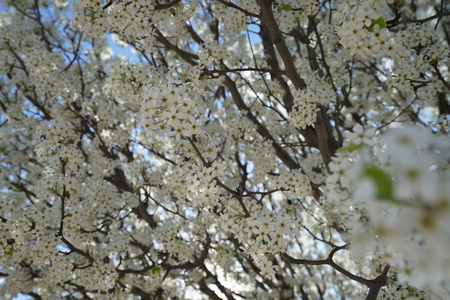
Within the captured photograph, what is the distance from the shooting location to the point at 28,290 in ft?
25.1

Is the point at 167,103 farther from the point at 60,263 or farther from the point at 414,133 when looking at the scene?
the point at 60,263

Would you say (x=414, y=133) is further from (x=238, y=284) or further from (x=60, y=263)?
(x=238, y=284)

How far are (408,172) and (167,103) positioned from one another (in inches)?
79.3

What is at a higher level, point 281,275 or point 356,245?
point 281,275

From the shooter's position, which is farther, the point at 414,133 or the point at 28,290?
the point at 28,290

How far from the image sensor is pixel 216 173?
3.32 metres

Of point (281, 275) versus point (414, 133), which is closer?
point (414, 133)

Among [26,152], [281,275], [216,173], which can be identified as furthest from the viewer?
[26,152]

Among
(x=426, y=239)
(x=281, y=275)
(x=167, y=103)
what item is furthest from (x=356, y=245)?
(x=281, y=275)

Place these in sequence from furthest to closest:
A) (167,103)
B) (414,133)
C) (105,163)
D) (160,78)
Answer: (105,163), (160,78), (167,103), (414,133)

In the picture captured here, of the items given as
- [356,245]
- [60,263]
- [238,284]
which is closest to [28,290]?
[60,263]

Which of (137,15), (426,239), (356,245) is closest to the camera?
(426,239)

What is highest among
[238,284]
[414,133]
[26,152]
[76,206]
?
[26,152]

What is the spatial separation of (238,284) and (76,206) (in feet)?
15.7
